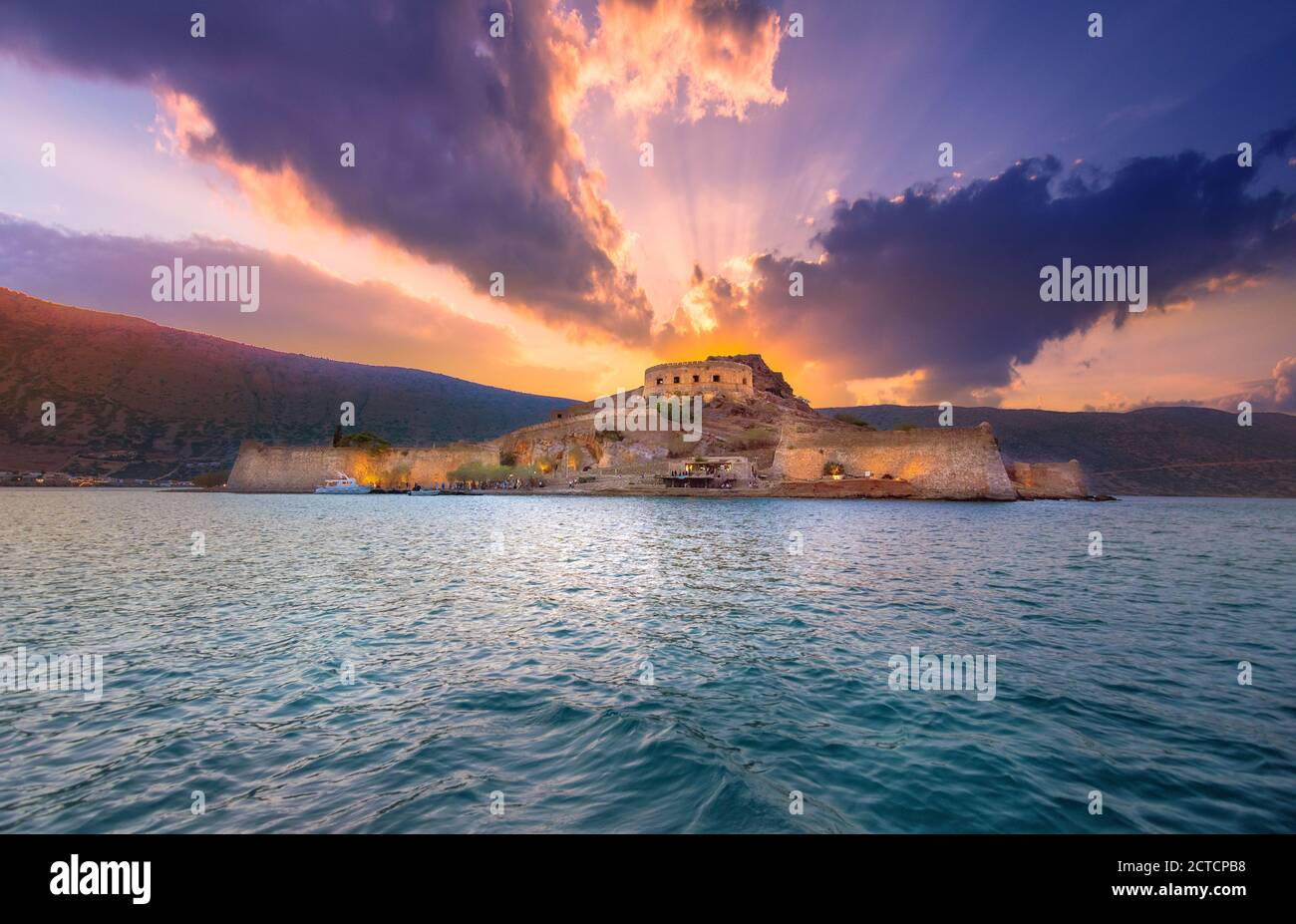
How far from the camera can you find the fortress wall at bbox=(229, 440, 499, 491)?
274 ft

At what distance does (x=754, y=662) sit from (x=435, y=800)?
5091 millimetres

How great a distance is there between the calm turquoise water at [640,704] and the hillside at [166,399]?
439ft

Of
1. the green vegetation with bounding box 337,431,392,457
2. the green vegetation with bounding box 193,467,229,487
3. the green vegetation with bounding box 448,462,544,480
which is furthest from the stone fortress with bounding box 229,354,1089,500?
the green vegetation with bounding box 193,467,229,487

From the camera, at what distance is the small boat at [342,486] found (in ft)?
263

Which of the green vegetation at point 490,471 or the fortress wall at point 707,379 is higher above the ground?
the fortress wall at point 707,379

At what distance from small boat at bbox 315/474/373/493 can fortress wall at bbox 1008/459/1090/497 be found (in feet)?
302

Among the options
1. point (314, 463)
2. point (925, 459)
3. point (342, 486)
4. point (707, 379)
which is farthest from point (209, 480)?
point (925, 459)

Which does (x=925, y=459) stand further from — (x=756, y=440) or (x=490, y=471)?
(x=490, y=471)

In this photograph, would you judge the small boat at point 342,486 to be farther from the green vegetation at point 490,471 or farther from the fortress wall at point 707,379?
the fortress wall at point 707,379

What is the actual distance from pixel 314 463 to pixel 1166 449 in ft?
560

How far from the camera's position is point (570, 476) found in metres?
77.5

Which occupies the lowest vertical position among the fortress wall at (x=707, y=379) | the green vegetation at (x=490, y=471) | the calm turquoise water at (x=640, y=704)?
the calm turquoise water at (x=640, y=704)

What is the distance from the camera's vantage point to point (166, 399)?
415 feet

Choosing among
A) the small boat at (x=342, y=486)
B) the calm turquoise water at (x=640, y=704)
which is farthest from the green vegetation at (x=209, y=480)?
the calm turquoise water at (x=640, y=704)
